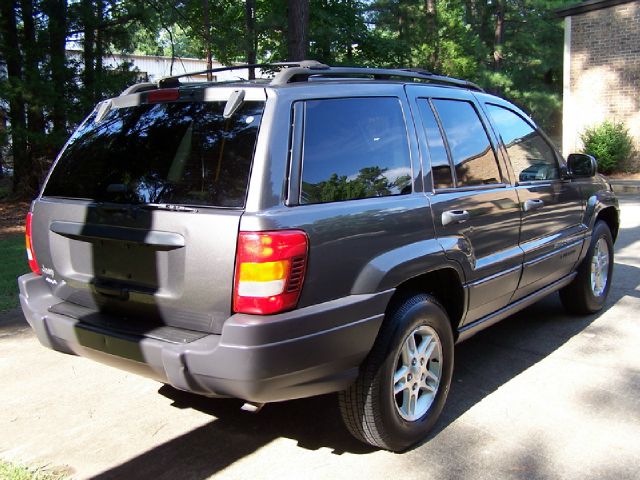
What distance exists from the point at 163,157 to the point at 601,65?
64.4 feet

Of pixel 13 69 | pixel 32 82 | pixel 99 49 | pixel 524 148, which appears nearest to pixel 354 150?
pixel 524 148

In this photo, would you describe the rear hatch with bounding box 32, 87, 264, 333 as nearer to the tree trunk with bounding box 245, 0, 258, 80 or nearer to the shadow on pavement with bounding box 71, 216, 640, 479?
the shadow on pavement with bounding box 71, 216, 640, 479

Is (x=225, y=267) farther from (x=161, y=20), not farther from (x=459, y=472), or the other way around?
(x=161, y=20)

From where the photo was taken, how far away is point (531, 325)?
5.36m

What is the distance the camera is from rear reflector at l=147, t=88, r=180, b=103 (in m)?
3.10

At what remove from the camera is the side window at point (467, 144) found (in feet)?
12.3

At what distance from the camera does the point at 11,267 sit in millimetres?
7586

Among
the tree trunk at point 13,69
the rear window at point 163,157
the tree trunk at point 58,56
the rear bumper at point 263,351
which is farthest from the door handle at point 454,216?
the tree trunk at point 58,56

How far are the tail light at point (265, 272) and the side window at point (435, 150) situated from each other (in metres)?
1.25

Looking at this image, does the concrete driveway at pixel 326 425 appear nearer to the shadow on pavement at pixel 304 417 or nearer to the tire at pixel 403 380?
the shadow on pavement at pixel 304 417

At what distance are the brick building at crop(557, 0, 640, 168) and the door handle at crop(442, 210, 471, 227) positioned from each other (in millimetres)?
18120

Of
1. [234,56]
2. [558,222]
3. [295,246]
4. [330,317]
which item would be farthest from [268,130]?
[234,56]

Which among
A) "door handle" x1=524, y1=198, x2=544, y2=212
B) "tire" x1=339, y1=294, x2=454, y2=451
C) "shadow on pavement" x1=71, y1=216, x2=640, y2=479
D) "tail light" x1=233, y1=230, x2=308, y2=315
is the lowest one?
"shadow on pavement" x1=71, y1=216, x2=640, y2=479

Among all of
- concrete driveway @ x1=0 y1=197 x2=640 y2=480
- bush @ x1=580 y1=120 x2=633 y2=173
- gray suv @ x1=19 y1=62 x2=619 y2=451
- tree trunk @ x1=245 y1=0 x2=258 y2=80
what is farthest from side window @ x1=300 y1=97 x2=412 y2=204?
bush @ x1=580 y1=120 x2=633 y2=173
